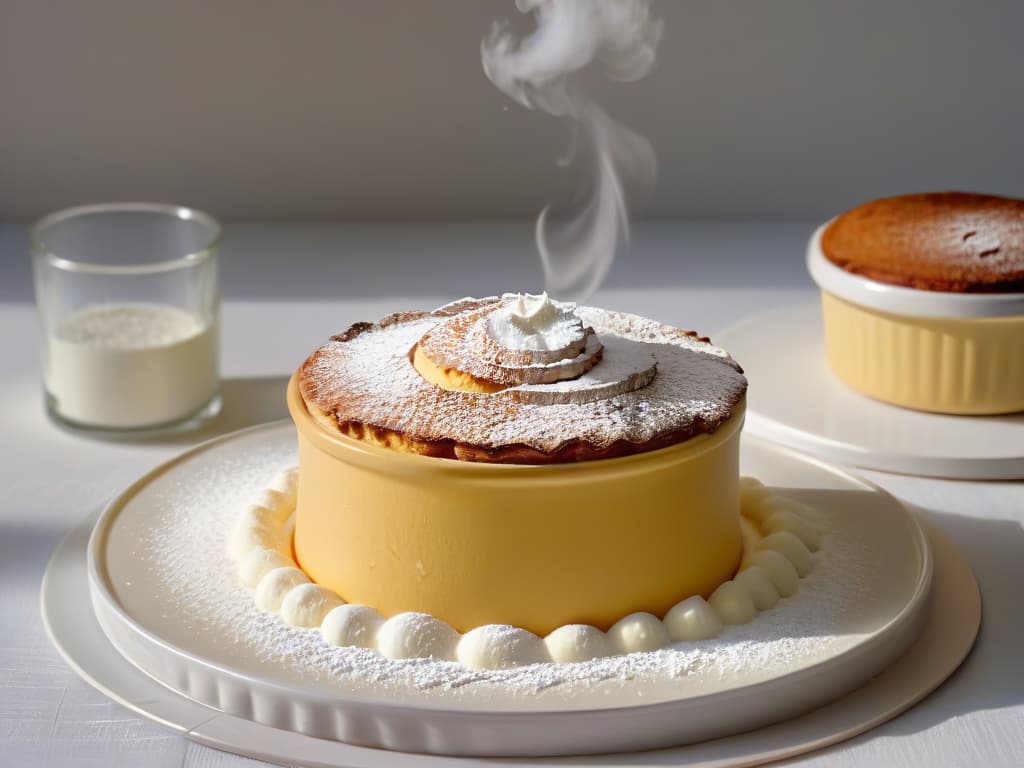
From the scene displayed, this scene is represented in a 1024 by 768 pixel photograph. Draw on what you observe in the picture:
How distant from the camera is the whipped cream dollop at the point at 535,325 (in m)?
1.45

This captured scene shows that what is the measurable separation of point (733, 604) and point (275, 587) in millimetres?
430

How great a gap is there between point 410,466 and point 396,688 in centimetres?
20

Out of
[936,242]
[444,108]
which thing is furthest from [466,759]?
[444,108]

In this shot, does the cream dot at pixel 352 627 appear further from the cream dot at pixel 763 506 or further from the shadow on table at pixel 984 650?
the cream dot at pixel 763 506

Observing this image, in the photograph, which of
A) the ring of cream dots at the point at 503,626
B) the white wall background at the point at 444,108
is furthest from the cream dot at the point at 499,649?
the white wall background at the point at 444,108

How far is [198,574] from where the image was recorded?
4.90 ft

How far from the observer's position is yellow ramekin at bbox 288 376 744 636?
134 centimetres

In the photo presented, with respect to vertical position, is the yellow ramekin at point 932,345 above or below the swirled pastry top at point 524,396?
below

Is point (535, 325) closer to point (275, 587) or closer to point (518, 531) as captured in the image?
point (518, 531)

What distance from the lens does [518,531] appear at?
1355 millimetres

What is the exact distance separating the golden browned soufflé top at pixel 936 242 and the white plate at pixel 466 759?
0.54 meters

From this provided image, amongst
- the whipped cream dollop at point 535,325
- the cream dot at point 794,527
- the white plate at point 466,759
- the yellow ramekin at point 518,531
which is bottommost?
the white plate at point 466,759

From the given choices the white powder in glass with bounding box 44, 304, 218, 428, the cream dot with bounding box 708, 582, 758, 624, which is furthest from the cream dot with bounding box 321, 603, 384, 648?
the white powder in glass with bounding box 44, 304, 218, 428

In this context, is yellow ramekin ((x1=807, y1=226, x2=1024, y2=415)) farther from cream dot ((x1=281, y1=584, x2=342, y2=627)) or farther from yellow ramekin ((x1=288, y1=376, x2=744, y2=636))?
cream dot ((x1=281, y1=584, x2=342, y2=627))
